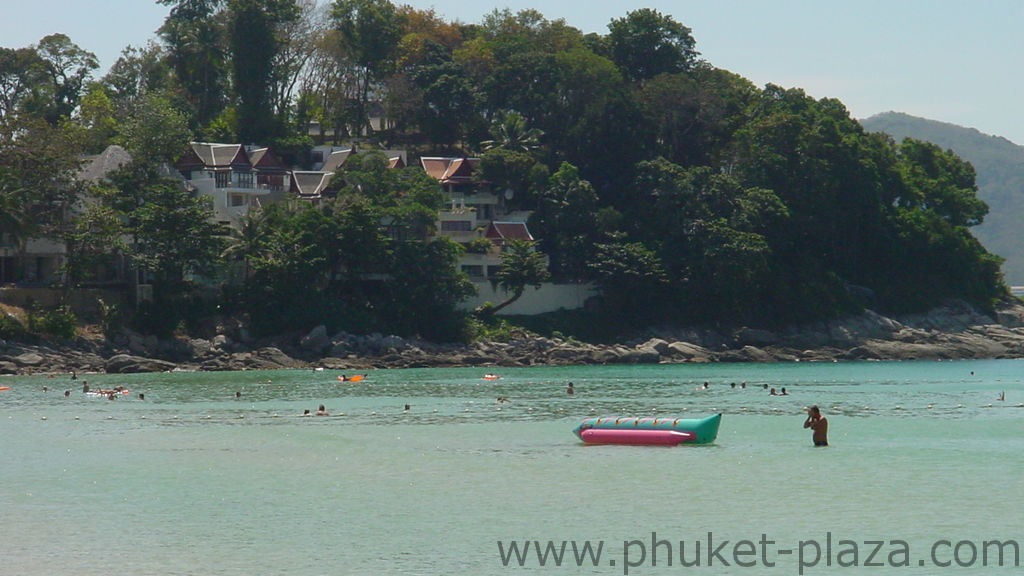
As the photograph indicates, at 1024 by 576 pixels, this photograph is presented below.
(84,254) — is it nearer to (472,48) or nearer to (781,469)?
(472,48)

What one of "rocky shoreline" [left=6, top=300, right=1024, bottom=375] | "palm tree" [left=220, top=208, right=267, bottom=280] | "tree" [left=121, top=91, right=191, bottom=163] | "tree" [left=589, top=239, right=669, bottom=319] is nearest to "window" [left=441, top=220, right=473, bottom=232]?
"tree" [left=589, top=239, right=669, bottom=319]

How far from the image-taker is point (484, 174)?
4060 inches

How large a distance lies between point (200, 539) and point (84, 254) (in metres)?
59.8

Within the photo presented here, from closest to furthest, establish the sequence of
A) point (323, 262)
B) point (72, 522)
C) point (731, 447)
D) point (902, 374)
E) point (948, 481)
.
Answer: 1. point (72, 522)
2. point (948, 481)
3. point (731, 447)
4. point (902, 374)
5. point (323, 262)

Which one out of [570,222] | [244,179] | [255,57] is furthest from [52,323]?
[570,222]

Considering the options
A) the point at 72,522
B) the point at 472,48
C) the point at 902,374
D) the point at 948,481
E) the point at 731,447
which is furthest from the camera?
the point at 472,48

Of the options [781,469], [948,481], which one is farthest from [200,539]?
[948,481]

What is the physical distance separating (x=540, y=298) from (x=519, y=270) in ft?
13.0

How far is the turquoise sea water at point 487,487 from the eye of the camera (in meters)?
26.6

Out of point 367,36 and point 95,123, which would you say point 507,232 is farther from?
point 95,123

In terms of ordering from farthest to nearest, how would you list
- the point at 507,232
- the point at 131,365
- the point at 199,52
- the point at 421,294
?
the point at 199,52 → the point at 507,232 → the point at 421,294 → the point at 131,365

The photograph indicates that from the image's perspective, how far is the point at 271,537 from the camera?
28.6 m

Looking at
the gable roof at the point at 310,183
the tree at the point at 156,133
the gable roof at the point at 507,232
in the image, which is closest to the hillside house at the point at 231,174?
the gable roof at the point at 310,183

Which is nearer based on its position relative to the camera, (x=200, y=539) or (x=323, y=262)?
(x=200, y=539)
